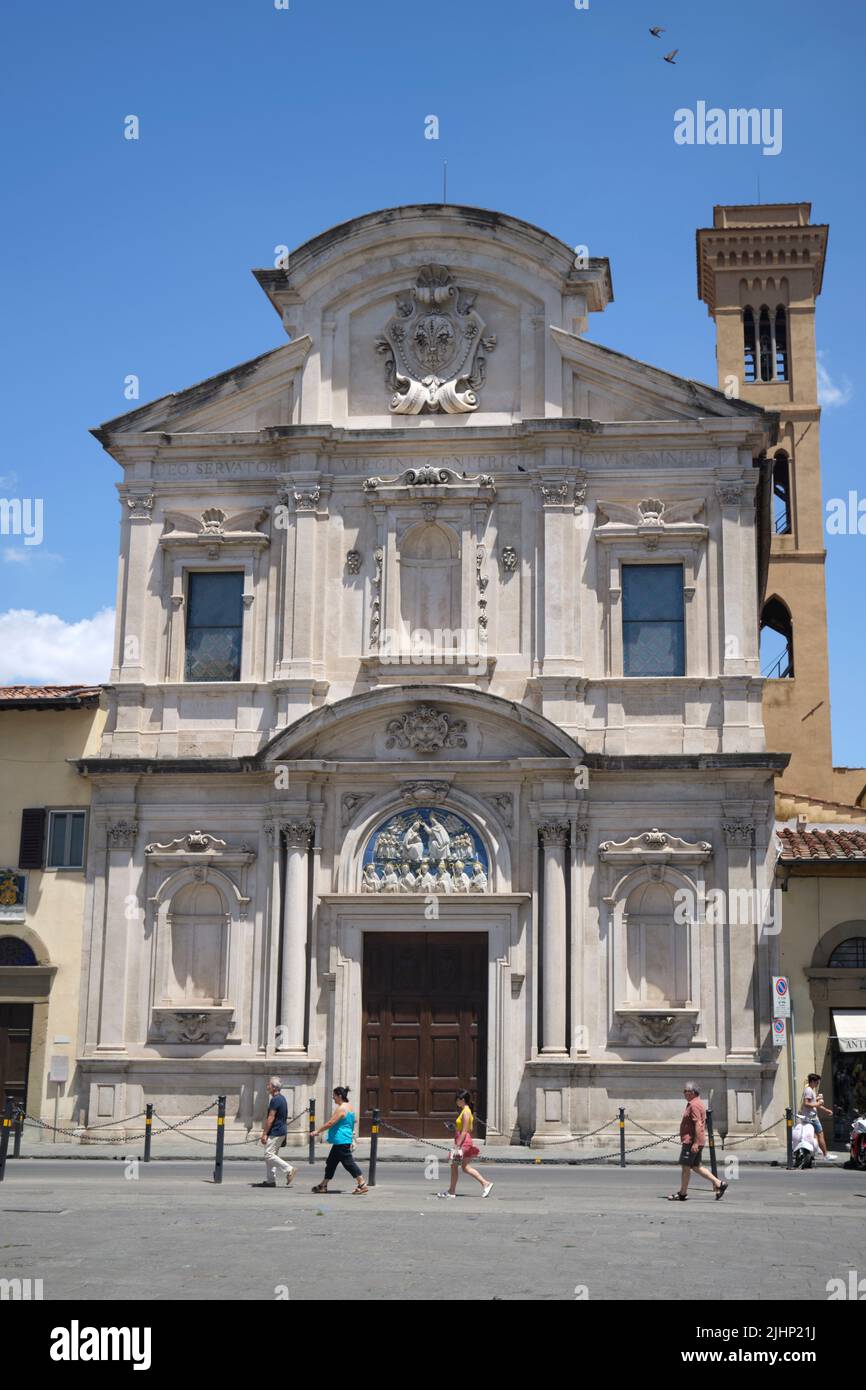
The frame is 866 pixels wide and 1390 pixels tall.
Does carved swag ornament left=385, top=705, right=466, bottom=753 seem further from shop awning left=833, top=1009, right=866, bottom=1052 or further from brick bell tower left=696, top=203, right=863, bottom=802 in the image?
brick bell tower left=696, top=203, right=863, bottom=802

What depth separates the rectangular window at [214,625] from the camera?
3366 centimetres

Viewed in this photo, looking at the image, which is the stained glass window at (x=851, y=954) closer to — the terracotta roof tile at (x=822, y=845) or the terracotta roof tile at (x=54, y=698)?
the terracotta roof tile at (x=822, y=845)

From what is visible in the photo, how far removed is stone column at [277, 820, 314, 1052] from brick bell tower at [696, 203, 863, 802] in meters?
27.6

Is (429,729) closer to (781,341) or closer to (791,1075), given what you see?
(791,1075)

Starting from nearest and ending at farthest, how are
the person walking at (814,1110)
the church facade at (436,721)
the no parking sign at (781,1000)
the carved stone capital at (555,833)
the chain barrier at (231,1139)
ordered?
the person walking at (814,1110) < the no parking sign at (781,1000) < the chain barrier at (231,1139) < the church facade at (436,721) < the carved stone capital at (555,833)

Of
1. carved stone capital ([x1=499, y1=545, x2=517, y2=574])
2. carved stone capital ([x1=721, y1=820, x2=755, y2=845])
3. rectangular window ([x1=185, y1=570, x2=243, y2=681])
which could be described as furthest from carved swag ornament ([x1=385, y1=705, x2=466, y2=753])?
carved stone capital ([x1=721, y1=820, x2=755, y2=845])

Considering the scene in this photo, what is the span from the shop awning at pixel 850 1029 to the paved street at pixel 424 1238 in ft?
17.1

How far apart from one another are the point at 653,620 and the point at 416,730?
500 cm

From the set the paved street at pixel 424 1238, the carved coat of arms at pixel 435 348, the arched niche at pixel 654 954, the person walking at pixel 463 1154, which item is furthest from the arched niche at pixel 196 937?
the carved coat of arms at pixel 435 348

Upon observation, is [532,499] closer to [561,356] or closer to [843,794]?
[561,356]

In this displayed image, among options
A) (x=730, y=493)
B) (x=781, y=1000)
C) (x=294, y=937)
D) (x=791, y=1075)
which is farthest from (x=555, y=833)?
(x=730, y=493)

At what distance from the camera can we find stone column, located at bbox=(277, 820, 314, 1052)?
31.3 metres

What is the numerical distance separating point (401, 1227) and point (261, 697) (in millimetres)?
15810

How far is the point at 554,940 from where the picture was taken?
31.1 metres
